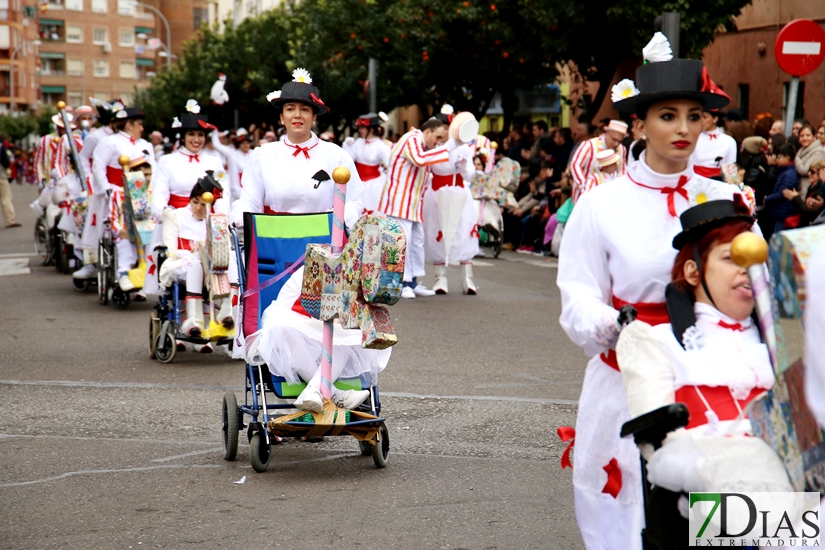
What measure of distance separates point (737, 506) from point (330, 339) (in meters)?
3.80

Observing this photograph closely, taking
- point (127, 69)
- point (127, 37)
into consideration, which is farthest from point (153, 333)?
point (127, 37)

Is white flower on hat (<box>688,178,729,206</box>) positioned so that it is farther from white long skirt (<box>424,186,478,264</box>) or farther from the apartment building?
the apartment building

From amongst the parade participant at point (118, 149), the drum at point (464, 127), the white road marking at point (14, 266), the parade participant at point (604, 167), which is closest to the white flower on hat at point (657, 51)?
the drum at point (464, 127)

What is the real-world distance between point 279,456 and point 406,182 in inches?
310

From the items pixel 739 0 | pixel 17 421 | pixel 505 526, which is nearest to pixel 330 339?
pixel 505 526

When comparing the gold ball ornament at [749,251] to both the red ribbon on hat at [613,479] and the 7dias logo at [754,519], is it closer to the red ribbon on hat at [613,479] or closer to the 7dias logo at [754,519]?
the 7dias logo at [754,519]

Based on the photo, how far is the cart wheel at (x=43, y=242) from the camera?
755 inches

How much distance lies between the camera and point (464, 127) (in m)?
14.4

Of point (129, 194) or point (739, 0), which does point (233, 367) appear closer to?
point (129, 194)

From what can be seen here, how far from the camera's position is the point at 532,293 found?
49.8ft

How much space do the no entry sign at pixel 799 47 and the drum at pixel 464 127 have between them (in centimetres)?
337

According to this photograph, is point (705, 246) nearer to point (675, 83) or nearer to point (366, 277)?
point (675, 83)

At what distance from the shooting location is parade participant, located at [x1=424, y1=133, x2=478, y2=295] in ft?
50.1

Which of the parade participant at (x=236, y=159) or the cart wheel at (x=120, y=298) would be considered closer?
the cart wheel at (x=120, y=298)
